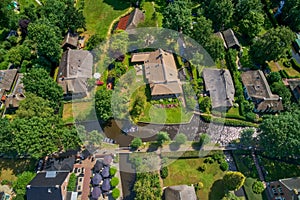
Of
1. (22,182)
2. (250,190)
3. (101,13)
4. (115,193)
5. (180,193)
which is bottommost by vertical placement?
(180,193)

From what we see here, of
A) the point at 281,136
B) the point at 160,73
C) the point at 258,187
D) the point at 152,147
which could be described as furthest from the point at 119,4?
the point at 258,187

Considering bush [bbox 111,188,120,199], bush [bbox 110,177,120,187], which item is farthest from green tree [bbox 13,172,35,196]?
bush [bbox 111,188,120,199]

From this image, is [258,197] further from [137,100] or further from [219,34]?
[219,34]

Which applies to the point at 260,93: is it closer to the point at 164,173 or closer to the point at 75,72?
the point at 164,173

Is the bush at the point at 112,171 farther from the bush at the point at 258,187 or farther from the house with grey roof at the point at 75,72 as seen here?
the bush at the point at 258,187

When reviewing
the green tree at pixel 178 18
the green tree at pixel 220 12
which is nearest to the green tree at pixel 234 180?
the green tree at pixel 178 18

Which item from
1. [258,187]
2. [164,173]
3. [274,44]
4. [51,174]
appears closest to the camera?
[51,174]


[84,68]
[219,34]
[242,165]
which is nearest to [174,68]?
[219,34]
